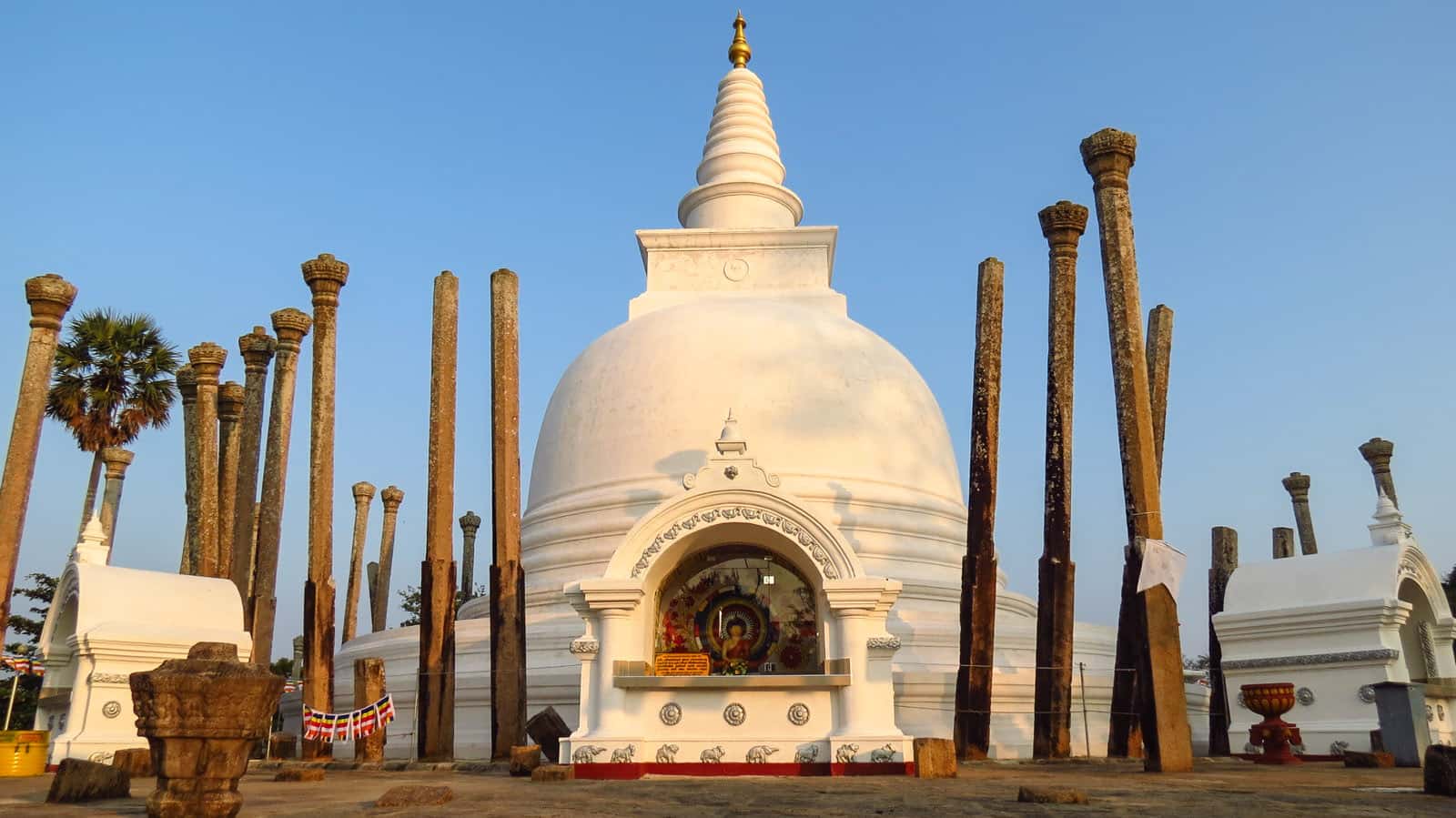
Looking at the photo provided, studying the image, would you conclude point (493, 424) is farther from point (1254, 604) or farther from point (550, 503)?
point (1254, 604)

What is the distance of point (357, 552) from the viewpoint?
31.6 m

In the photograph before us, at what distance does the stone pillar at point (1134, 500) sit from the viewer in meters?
12.7

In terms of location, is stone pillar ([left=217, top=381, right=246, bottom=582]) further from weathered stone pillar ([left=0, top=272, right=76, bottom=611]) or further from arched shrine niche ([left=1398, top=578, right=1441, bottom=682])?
arched shrine niche ([left=1398, top=578, right=1441, bottom=682])

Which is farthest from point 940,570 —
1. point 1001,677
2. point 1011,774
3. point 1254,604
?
point 1011,774

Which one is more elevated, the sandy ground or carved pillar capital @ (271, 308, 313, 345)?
carved pillar capital @ (271, 308, 313, 345)

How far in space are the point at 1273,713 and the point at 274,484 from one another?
17.3 m

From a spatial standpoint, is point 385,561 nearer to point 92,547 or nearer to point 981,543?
point 92,547

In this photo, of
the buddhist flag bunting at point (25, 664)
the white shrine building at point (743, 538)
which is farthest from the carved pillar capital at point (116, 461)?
the white shrine building at point (743, 538)

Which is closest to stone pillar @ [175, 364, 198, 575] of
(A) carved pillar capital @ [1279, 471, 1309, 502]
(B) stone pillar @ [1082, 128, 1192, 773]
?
(B) stone pillar @ [1082, 128, 1192, 773]

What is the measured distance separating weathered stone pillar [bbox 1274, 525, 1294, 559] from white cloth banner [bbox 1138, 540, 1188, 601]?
1330 centimetres

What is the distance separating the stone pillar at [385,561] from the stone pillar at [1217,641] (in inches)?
820

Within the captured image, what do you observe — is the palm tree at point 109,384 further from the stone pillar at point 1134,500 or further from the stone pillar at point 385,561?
the stone pillar at point 1134,500

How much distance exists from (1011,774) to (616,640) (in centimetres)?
488

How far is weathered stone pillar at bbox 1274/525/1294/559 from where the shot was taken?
24.4 m
